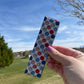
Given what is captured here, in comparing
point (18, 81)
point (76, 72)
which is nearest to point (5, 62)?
point (18, 81)

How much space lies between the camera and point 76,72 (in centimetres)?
167

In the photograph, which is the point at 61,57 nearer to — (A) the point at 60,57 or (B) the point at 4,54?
(A) the point at 60,57

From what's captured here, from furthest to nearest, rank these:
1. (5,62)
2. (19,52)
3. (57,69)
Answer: (19,52) < (5,62) < (57,69)

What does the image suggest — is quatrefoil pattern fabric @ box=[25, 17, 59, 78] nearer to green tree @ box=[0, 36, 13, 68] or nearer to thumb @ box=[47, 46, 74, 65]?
thumb @ box=[47, 46, 74, 65]

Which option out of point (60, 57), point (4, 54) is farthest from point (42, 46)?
point (4, 54)

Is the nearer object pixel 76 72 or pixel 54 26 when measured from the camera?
pixel 76 72

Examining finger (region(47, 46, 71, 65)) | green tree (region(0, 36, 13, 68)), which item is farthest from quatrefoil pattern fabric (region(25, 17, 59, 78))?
green tree (region(0, 36, 13, 68))

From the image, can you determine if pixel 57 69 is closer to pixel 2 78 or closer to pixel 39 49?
pixel 39 49

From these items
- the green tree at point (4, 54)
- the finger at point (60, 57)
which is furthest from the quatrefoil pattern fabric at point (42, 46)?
the green tree at point (4, 54)

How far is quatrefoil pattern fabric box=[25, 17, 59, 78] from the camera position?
2090 millimetres

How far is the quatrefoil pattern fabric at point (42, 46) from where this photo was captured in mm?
2090

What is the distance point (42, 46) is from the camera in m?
2.12

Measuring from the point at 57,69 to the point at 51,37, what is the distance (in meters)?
0.57

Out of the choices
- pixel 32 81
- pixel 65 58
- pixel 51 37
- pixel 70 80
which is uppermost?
pixel 51 37
